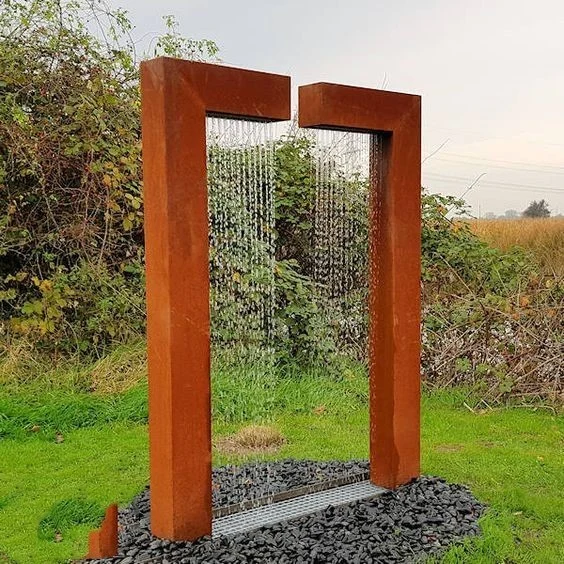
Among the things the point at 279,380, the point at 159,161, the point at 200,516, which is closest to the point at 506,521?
the point at 200,516

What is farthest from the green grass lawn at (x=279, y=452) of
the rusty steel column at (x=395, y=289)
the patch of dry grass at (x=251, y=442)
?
the rusty steel column at (x=395, y=289)

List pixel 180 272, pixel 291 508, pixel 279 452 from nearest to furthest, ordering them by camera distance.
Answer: pixel 180 272, pixel 291 508, pixel 279 452

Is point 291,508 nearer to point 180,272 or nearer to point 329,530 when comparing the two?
point 329,530

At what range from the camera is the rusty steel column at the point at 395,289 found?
3.66 metres

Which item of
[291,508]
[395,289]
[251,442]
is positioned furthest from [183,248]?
[251,442]

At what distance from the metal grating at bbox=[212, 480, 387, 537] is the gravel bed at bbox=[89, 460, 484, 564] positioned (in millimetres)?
50

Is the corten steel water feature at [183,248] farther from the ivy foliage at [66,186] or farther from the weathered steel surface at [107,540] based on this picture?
the ivy foliage at [66,186]

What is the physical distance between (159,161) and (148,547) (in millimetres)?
1484

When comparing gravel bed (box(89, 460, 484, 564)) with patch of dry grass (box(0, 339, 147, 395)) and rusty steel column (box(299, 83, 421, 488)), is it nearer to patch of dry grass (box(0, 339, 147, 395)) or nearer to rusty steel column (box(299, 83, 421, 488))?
rusty steel column (box(299, 83, 421, 488))

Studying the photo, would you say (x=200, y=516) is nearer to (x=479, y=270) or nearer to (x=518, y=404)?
(x=518, y=404)

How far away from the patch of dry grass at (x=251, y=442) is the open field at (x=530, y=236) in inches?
194

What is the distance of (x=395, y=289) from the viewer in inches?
145

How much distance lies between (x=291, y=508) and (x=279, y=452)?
1.12 metres

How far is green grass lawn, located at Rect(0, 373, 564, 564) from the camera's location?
3.46 meters
